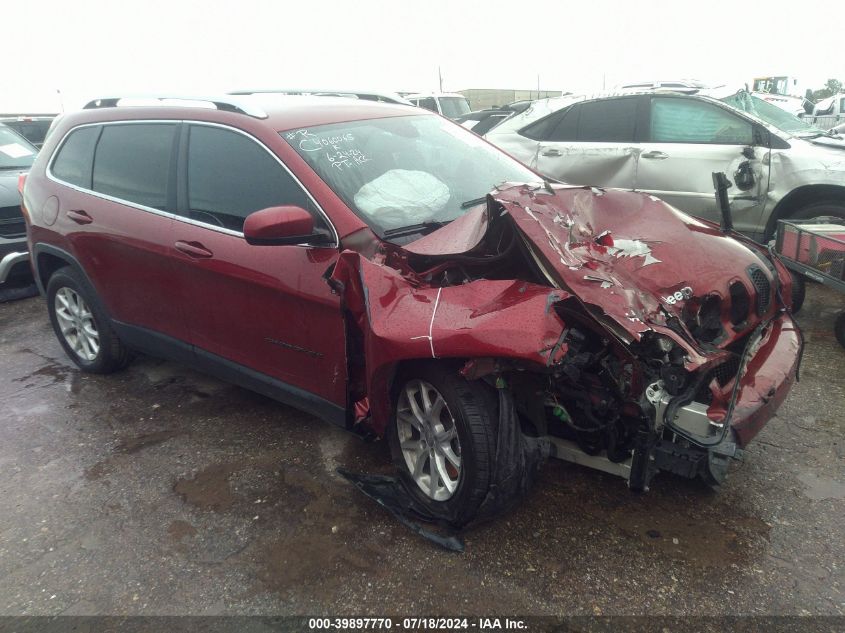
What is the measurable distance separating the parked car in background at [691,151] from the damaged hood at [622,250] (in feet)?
8.22

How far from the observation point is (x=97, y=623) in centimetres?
233

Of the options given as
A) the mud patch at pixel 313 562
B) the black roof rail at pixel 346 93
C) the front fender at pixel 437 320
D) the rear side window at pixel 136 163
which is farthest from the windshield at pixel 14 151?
the mud patch at pixel 313 562

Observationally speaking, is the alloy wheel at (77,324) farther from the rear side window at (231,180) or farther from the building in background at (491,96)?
the building in background at (491,96)

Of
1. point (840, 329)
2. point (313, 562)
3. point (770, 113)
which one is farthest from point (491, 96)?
point (313, 562)

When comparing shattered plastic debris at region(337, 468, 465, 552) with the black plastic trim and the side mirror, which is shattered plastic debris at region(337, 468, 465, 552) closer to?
the black plastic trim

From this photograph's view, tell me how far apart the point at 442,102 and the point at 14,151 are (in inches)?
385

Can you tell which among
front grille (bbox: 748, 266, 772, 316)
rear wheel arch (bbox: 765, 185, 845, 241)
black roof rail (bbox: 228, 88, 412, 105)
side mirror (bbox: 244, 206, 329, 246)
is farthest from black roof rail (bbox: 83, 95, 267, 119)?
rear wheel arch (bbox: 765, 185, 845, 241)

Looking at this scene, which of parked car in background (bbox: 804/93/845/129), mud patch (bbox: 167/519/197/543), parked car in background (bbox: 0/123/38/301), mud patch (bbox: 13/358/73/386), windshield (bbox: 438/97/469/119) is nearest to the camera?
mud patch (bbox: 167/519/197/543)

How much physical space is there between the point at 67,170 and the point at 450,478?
3.38m

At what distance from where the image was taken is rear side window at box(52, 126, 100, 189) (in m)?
4.12

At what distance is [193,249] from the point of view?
334cm

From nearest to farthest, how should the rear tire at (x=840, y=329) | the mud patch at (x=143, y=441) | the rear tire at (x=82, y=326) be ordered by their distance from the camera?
the mud patch at (x=143, y=441), the rear tire at (x=82, y=326), the rear tire at (x=840, y=329)

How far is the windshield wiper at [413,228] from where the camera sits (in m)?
2.89

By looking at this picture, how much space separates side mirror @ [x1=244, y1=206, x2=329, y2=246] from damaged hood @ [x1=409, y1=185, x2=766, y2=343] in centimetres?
54
